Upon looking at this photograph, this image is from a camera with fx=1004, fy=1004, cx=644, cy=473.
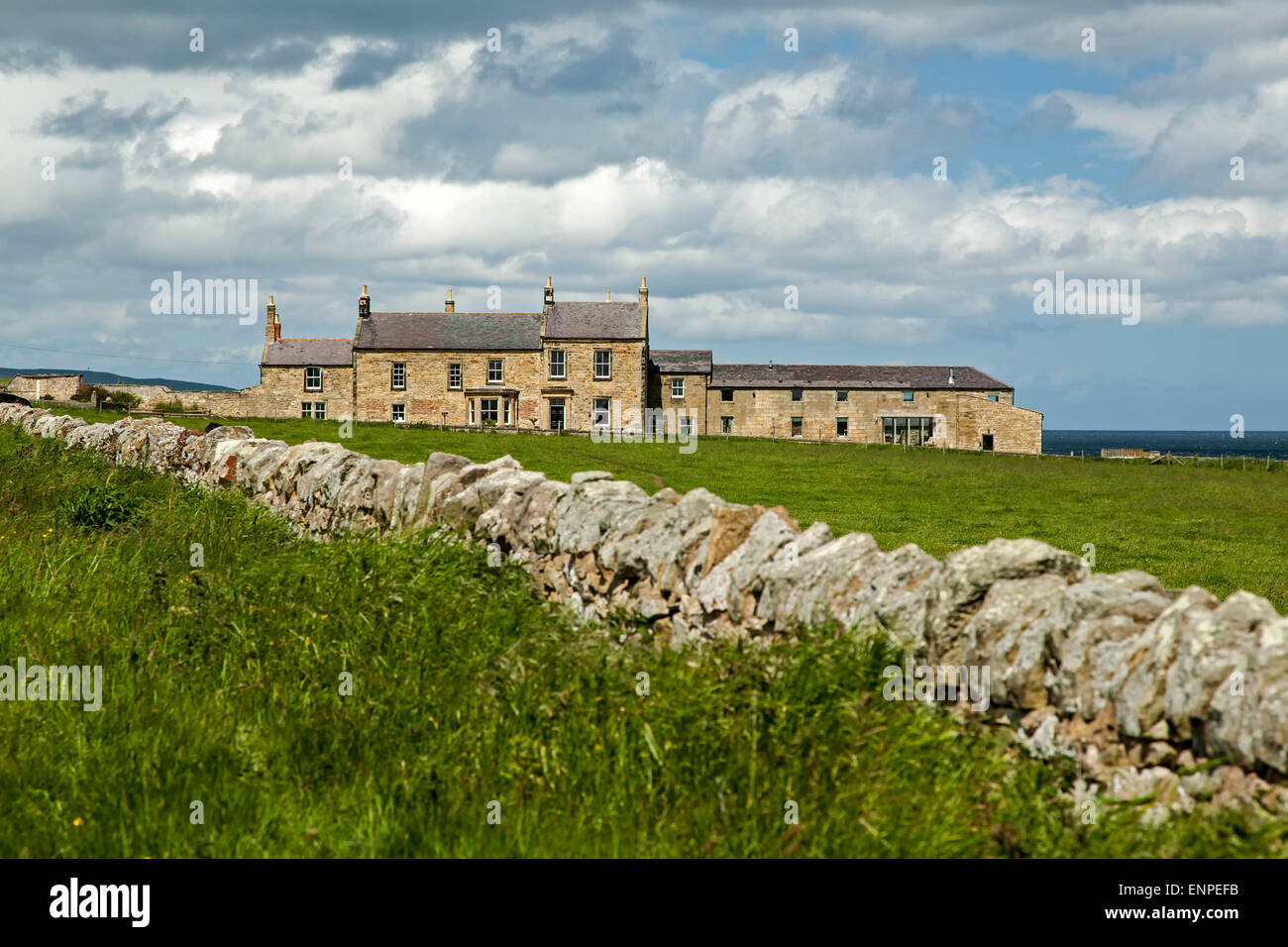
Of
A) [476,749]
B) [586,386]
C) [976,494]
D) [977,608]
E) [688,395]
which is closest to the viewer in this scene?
[476,749]

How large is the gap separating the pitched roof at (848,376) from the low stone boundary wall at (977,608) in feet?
179

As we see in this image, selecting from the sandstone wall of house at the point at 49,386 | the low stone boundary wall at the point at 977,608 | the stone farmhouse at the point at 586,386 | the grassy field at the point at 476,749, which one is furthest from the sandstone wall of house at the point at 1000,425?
the grassy field at the point at 476,749

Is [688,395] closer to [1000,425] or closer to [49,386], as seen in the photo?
[1000,425]

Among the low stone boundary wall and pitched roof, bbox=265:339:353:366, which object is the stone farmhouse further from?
the low stone boundary wall

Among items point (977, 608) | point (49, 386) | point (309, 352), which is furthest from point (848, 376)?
point (977, 608)

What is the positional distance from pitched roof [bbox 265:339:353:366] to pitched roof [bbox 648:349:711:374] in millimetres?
19077

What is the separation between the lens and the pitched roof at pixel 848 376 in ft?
207

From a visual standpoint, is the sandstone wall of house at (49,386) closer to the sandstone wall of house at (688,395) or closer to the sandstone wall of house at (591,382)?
the sandstone wall of house at (591,382)

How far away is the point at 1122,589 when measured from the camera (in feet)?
15.8

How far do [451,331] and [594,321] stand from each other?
867cm

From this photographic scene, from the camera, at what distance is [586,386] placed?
191ft

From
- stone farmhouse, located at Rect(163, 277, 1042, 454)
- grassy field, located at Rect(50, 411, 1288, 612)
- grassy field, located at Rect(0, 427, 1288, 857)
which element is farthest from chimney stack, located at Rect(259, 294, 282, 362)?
grassy field, located at Rect(0, 427, 1288, 857)
